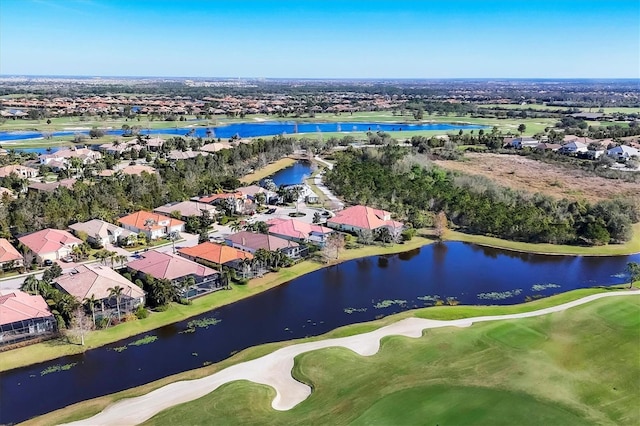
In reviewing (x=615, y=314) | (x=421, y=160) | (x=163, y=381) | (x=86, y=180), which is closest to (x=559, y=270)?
(x=615, y=314)

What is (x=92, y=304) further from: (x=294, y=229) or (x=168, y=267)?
(x=294, y=229)

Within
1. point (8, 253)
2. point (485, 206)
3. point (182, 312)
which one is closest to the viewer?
point (182, 312)

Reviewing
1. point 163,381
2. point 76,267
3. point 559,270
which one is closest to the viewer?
point 163,381

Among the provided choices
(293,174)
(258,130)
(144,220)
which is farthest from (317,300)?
(258,130)

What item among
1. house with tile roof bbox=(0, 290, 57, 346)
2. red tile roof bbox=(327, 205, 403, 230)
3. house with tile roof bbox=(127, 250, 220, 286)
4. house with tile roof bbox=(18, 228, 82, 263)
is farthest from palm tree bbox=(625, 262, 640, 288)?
house with tile roof bbox=(18, 228, 82, 263)

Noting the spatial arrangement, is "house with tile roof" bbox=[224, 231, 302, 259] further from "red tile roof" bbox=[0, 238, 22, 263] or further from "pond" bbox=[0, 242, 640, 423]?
"red tile roof" bbox=[0, 238, 22, 263]

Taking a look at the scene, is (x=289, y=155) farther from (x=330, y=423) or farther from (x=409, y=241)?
(x=330, y=423)

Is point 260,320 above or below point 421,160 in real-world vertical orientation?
below
